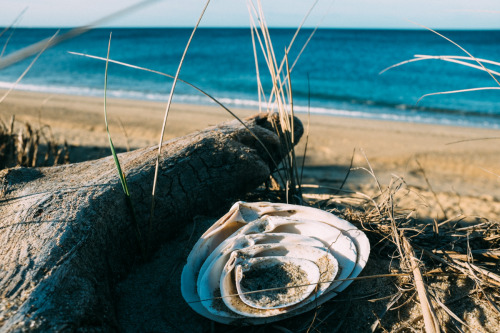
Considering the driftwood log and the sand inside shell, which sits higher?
the driftwood log

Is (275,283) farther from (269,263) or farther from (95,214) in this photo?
(95,214)

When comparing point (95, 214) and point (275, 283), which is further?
point (95, 214)

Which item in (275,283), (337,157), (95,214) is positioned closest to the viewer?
(275,283)

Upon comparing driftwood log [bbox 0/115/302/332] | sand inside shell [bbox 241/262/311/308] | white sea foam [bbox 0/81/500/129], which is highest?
driftwood log [bbox 0/115/302/332]

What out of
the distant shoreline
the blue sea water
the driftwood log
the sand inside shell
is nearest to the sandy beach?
the distant shoreline

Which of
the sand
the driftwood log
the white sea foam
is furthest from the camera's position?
the white sea foam

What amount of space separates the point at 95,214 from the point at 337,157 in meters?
3.80

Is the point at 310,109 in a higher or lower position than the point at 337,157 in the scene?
lower

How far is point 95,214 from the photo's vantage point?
1.54 m

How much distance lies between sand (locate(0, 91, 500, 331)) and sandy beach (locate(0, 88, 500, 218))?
1 centimetres

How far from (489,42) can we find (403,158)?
31406 millimetres

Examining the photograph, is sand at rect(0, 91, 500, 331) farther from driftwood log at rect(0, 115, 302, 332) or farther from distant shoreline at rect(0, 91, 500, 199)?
driftwood log at rect(0, 115, 302, 332)

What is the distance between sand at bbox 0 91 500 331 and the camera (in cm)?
159

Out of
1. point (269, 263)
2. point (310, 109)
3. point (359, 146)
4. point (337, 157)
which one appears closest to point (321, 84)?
point (310, 109)
